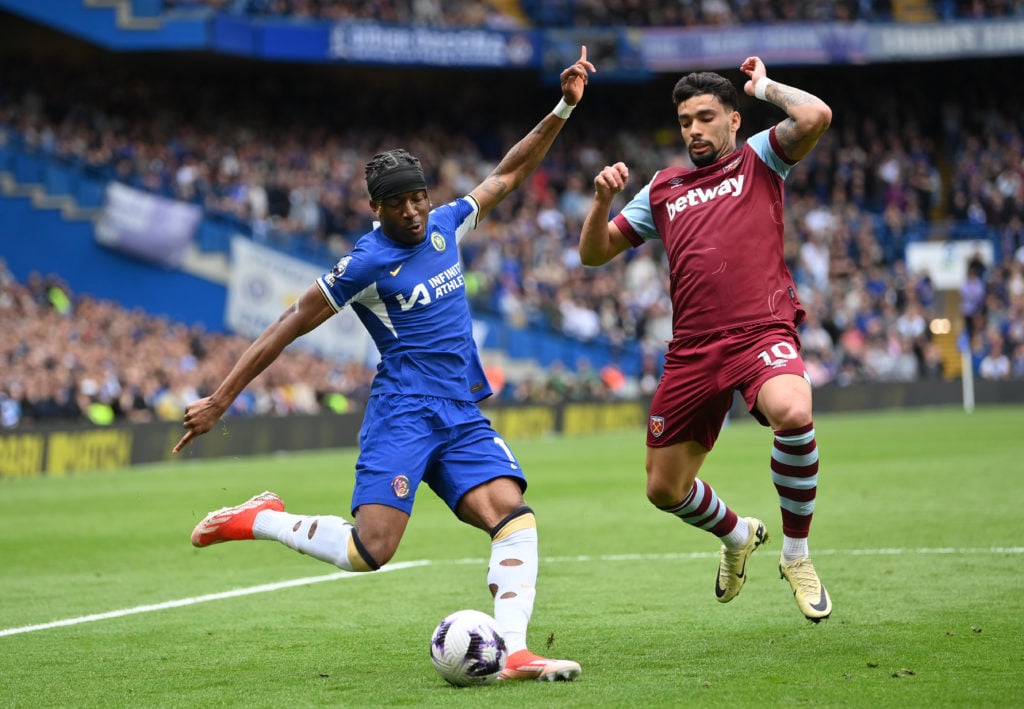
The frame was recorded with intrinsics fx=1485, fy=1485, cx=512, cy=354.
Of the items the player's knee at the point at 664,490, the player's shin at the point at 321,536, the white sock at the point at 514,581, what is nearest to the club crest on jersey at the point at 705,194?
the player's knee at the point at 664,490

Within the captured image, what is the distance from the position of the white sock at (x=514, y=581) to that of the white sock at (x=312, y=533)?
0.74 m

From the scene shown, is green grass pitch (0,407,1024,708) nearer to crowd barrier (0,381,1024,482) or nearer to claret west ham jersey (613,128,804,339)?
claret west ham jersey (613,128,804,339)

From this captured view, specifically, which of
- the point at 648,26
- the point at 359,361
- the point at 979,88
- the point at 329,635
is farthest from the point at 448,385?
the point at 979,88

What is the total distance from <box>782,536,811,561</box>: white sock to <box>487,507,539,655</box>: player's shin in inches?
55.9

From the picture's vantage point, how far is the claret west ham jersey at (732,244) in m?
7.64

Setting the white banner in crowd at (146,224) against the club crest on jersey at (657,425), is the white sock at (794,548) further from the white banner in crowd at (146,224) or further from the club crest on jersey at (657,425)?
the white banner in crowd at (146,224)

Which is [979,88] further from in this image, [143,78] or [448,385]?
[448,385]

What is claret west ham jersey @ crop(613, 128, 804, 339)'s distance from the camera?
7641mm

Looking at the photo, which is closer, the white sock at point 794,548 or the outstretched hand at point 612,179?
the outstretched hand at point 612,179

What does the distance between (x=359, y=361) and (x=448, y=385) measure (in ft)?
85.9

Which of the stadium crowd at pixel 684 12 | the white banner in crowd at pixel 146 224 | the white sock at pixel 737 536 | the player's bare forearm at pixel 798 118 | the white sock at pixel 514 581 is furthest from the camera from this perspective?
the stadium crowd at pixel 684 12

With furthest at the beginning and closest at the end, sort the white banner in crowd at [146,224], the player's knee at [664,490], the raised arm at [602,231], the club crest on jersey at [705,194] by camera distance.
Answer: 1. the white banner in crowd at [146,224]
2. the player's knee at [664,490]
3. the club crest on jersey at [705,194]
4. the raised arm at [602,231]

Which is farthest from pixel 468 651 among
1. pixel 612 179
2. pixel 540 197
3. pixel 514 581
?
pixel 540 197

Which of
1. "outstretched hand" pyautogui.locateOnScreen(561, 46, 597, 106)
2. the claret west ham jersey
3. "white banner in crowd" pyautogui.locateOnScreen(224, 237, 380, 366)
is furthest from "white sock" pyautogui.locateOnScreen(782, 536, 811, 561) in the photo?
"white banner in crowd" pyautogui.locateOnScreen(224, 237, 380, 366)
